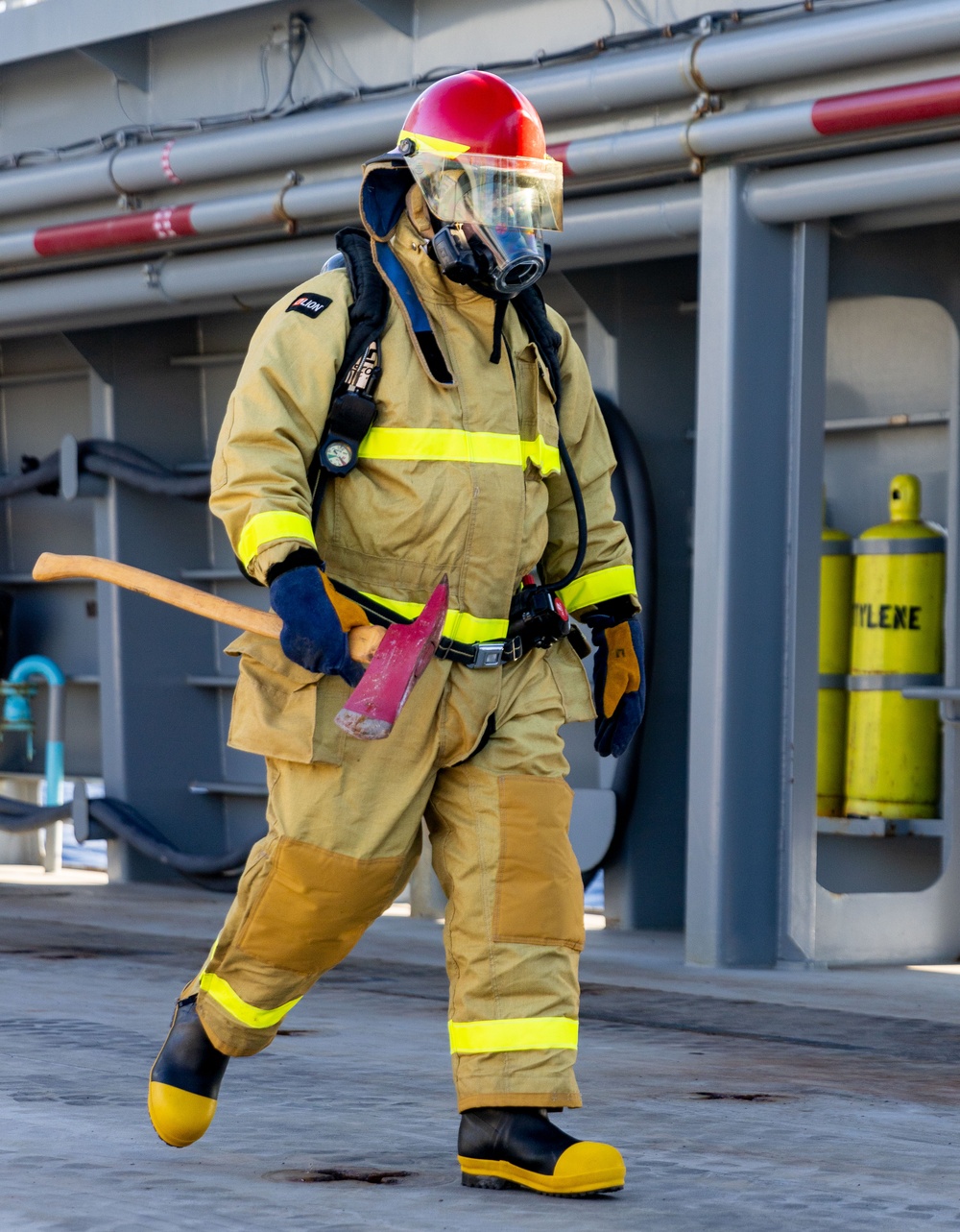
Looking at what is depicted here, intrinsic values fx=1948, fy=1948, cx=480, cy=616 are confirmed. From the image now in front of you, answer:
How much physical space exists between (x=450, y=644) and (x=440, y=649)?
2 cm

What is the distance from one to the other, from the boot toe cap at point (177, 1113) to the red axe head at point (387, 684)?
653 mm

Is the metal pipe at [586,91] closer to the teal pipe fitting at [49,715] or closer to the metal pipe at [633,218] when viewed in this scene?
the metal pipe at [633,218]

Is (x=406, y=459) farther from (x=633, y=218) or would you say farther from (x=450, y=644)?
(x=633, y=218)

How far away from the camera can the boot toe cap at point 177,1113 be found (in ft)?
9.95

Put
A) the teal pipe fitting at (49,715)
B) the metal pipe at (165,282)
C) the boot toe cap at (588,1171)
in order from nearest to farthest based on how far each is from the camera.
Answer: the boot toe cap at (588,1171)
the metal pipe at (165,282)
the teal pipe fitting at (49,715)

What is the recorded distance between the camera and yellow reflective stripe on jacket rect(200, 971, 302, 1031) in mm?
3020

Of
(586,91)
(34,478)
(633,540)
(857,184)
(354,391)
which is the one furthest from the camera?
(34,478)

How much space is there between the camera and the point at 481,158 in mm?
3039

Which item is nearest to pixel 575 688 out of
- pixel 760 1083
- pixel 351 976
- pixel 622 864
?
pixel 760 1083

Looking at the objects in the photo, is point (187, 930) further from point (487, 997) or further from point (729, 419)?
point (487, 997)

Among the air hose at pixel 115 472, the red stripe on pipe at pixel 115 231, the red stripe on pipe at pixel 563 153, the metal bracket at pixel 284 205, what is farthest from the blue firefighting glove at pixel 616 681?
the air hose at pixel 115 472

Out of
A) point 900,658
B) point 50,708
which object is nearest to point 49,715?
point 50,708

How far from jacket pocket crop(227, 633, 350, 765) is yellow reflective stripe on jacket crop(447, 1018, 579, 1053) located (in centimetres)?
46

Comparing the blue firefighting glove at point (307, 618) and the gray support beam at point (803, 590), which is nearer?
the blue firefighting glove at point (307, 618)
